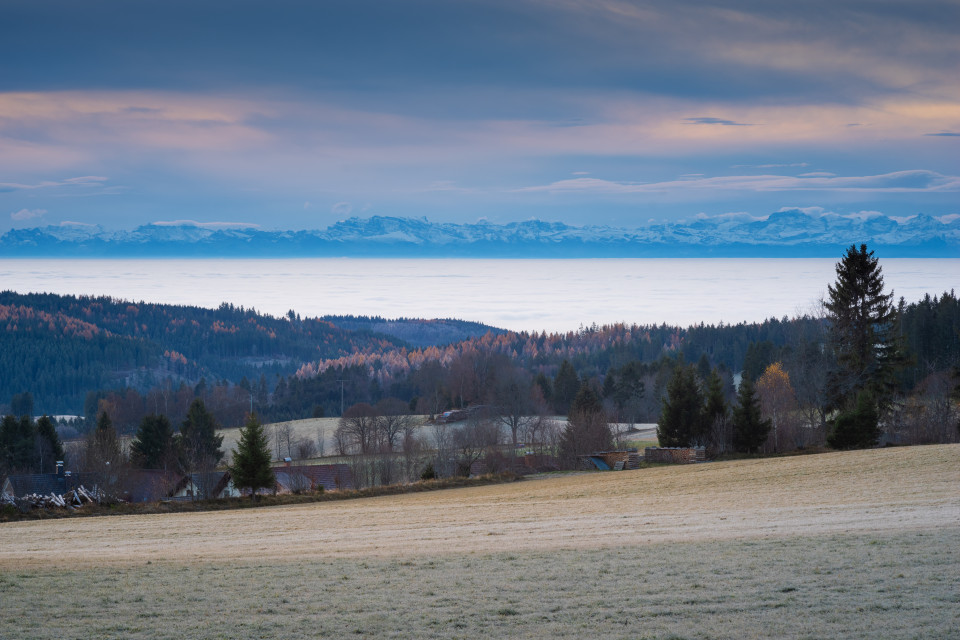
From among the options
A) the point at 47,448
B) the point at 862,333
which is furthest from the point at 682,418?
the point at 47,448

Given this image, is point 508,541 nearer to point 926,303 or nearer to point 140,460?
point 140,460

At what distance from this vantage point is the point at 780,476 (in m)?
41.0

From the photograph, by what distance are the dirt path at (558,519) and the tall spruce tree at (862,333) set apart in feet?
53.3

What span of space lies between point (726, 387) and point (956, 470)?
10691cm

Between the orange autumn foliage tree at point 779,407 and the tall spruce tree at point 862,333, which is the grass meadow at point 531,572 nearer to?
the tall spruce tree at point 862,333

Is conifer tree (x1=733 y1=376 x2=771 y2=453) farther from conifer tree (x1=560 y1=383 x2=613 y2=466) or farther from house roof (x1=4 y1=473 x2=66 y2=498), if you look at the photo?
house roof (x1=4 y1=473 x2=66 y2=498)

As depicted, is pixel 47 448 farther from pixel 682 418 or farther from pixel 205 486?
pixel 682 418

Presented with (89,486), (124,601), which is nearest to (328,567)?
(124,601)

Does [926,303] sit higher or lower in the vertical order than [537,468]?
higher

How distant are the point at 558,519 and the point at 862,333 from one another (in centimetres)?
4261

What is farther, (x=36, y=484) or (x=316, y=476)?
(x=316, y=476)

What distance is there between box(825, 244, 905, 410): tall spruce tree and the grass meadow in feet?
94.7

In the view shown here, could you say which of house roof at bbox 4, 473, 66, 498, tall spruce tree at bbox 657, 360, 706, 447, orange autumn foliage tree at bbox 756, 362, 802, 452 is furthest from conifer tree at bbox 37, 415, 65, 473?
orange autumn foliage tree at bbox 756, 362, 802, 452

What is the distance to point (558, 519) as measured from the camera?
29.0 meters
